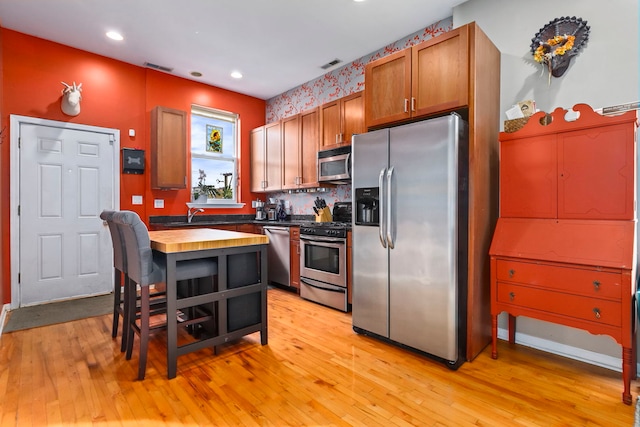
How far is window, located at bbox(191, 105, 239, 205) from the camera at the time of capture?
502 cm

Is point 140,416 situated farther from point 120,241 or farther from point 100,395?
point 120,241

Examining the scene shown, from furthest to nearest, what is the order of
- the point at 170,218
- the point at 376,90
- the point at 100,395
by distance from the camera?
1. the point at 170,218
2. the point at 376,90
3. the point at 100,395

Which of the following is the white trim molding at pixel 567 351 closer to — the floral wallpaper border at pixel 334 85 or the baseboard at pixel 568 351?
the baseboard at pixel 568 351

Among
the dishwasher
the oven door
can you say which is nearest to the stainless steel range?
the oven door

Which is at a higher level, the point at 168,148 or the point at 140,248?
the point at 168,148

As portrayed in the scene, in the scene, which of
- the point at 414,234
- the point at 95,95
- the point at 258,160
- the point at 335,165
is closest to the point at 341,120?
the point at 335,165

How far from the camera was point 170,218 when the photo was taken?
15.3 ft

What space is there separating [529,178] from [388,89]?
1330mm

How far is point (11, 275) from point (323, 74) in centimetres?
448

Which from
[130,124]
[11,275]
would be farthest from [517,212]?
[11,275]

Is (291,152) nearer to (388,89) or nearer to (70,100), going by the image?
(388,89)

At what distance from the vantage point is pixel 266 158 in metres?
5.20

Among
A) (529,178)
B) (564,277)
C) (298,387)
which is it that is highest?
(529,178)

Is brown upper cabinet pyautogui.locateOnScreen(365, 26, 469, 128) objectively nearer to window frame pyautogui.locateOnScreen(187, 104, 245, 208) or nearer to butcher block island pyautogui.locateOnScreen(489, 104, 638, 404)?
butcher block island pyautogui.locateOnScreen(489, 104, 638, 404)
